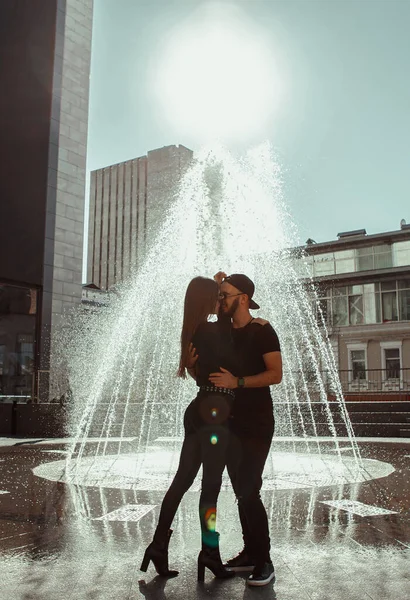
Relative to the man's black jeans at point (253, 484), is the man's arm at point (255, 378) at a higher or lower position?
higher

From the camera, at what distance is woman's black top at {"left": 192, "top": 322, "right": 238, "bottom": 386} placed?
10.9 ft

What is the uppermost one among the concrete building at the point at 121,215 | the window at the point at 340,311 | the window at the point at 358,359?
the concrete building at the point at 121,215

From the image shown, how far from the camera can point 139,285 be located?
42.0 feet

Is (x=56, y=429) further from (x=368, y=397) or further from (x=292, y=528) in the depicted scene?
(x=368, y=397)

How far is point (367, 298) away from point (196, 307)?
37447 millimetres

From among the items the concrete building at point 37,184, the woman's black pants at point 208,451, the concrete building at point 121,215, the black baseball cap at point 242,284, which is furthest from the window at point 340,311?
the concrete building at point 121,215

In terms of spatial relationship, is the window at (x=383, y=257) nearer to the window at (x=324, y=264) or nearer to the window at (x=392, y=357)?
the window at (x=324, y=264)

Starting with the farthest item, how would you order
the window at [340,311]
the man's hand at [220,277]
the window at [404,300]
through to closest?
the window at [340,311], the window at [404,300], the man's hand at [220,277]

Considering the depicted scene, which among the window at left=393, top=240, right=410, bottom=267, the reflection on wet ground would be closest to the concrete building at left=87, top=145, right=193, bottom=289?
the window at left=393, top=240, right=410, bottom=267

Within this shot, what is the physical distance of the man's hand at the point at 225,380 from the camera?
10.6ft

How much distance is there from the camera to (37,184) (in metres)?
20.5

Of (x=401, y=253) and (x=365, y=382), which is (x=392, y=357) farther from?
(x=401, y=253)

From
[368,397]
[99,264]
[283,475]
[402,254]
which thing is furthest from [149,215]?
[283,475]

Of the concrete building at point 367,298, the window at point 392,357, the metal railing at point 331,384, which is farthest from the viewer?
the window at point 392,357
